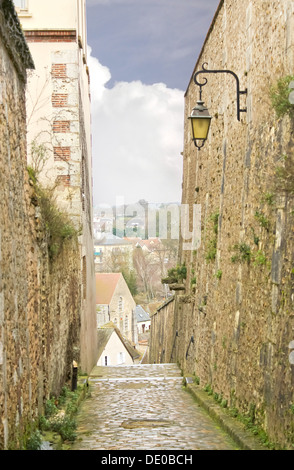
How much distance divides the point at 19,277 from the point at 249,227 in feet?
10.3

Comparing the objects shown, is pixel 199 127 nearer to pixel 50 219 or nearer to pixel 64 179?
pixel 50 219

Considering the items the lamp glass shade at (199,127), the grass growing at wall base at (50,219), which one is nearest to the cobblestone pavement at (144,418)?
the grass growing at wall base at (50,219)

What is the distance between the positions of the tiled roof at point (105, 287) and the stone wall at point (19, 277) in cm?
3510

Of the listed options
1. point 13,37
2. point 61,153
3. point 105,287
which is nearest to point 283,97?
point 13,37

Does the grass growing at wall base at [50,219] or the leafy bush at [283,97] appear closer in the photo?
the leafy bush at [283,97]

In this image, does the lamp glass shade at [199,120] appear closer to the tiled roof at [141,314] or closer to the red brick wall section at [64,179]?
the red brick wall section at [64,179]

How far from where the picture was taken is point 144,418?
28.6 ft

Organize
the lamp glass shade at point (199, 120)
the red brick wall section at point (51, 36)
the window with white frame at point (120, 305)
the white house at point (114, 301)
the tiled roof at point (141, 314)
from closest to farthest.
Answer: the lamp glass shade at point (199, 120) → the red brick wall section at point (51, 36) → the white house at point (114, 301) → the window with white frame at point (120, 305) → the tiled roof at point (141, 314)

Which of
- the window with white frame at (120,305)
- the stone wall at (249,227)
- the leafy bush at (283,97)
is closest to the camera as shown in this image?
the leafy bush at (283,97)

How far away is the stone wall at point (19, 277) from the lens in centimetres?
499

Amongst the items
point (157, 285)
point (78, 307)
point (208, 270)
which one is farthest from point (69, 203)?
point (157, 285)

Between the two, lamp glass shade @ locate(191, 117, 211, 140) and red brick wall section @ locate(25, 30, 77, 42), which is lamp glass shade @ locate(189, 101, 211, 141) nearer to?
lamp glass shade @ locate(191, 117, 211, 140)

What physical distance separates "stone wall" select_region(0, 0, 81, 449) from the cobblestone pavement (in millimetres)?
905

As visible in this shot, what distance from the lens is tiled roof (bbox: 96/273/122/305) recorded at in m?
43.6
